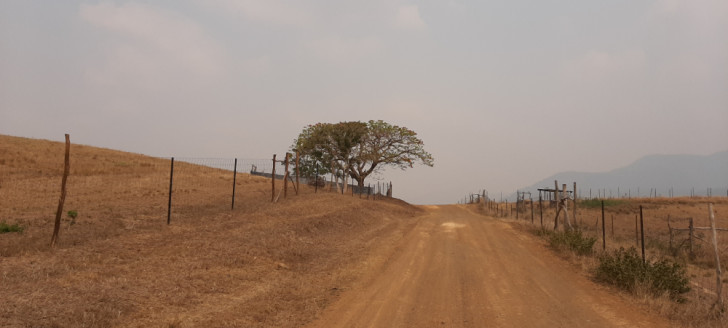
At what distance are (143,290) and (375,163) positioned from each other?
125ft

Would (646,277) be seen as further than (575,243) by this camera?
No

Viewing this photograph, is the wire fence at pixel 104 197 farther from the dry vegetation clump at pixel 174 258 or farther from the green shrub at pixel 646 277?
the green shrub at pixel 646 277

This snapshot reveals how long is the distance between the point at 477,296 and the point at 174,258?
7460mm

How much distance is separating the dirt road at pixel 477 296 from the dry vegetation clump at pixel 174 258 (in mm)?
829

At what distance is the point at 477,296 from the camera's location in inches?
340

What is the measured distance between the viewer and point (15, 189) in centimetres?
1964

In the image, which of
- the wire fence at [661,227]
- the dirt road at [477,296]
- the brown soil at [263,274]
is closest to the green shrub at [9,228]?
the brown soil at [263,274]

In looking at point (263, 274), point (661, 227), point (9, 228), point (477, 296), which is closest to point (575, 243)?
point (477, 296)

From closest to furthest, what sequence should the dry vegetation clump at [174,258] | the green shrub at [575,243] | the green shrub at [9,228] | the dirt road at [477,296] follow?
the dry vegetation clump at [174,258] < the dirt road at [477,296] < the green shrub at [9,228] < the green shrub at [575,243]

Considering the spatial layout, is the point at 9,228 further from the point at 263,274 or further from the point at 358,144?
the point at 358,144

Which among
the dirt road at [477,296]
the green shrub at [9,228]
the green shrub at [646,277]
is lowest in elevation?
the dirt road at [477,296]

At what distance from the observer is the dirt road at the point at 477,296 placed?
717 cm

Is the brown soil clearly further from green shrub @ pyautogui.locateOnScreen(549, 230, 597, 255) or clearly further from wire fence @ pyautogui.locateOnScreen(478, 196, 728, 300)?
wire fence @ pyautogui.locateOnScreen(478, 196, 728, 300)

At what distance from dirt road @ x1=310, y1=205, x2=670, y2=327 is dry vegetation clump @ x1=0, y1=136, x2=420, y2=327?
0.83 metres
